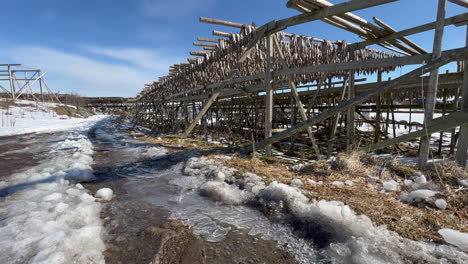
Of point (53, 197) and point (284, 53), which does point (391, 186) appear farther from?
point (284, 53)

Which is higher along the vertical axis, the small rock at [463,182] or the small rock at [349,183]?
the small rock at [463,182]

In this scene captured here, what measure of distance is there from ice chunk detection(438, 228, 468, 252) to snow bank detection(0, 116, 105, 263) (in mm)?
2584

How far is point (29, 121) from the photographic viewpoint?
1483cm

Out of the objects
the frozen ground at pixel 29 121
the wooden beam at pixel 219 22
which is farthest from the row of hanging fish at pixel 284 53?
the frozen ground at pixel 29 121

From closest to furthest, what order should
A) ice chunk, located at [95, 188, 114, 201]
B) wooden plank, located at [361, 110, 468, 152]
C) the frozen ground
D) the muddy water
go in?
the muddy water
ice chunk, located at [95, 188, 114, 201]
wooden plank, located at [361, 110, 468, 152]
the frozen ground

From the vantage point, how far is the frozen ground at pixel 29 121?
11.5 metres

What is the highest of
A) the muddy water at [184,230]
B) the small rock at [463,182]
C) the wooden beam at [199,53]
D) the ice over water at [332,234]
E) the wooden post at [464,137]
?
the wooden beam at [199,53]

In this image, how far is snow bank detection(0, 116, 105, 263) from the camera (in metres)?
1.50

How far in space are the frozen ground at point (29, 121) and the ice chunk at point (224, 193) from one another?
13162 millimetres

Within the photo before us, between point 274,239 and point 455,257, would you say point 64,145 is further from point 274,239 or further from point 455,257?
point 455,257

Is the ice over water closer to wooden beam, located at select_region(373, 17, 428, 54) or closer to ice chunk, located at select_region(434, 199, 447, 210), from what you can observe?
ice chunk, located at select_region(434, 199, 447, 210)

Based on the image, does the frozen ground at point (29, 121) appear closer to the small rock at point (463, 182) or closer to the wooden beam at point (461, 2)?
the small rock at point (463, 182)

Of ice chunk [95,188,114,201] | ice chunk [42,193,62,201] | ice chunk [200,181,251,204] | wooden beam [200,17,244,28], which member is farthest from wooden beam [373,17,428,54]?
ice chunk [42,193,62,201]

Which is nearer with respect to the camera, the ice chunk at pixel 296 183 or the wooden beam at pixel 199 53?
the ice chunk at pixel 296 183
